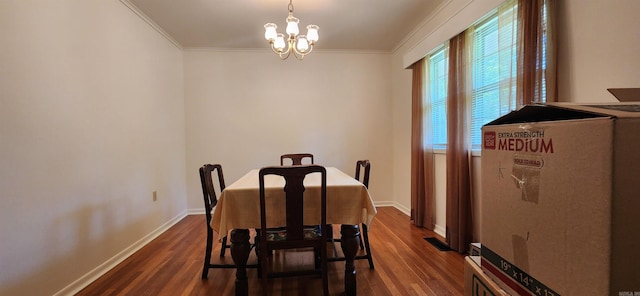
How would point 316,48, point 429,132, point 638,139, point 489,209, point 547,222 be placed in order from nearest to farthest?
point 638,139, point 547,222, point 489,209, point 429,132, point 316,48

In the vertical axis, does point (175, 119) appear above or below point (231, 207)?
above

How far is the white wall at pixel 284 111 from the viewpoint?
389 centimetres

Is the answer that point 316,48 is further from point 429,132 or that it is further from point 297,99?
point 429,132

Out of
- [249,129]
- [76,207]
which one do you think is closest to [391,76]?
[249,129]

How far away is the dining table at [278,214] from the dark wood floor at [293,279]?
28 centimetres

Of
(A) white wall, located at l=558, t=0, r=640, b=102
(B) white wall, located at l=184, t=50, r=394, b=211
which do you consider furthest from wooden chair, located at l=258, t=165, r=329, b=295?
(B) white wall, located at l=184, t=50, r=394, b=211

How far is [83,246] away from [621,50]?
3609mm

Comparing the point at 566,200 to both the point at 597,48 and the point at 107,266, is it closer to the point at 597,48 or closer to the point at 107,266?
the point at 597,48

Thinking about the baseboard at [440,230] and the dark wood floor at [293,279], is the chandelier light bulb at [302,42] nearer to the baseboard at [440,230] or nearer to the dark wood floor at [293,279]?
the dark wood floor at [293,279]

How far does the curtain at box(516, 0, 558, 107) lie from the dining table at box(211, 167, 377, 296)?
125cm

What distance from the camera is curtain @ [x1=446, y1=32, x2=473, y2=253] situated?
92.7 inches

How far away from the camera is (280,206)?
1659 mm

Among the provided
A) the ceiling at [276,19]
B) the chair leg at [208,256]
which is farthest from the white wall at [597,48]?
the chair leg at [208,256]

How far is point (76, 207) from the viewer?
6.41 ft
